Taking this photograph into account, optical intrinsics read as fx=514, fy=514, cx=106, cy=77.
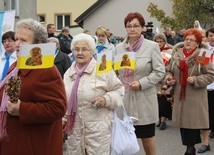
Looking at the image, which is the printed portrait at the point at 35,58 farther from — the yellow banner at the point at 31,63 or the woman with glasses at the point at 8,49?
the woman with glasses at the point at 8,49

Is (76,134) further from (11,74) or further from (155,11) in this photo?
(155,11)

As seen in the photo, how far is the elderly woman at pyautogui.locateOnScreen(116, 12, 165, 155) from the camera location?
585 centimetres

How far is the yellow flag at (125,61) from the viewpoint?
561cm

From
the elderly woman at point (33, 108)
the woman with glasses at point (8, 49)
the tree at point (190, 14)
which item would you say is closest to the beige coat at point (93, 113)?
the elderly woman at point (33, 108)

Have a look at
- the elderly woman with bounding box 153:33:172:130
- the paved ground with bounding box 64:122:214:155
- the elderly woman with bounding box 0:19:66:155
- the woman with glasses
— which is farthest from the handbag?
the elderly woman with bounding box 153:33:172:130

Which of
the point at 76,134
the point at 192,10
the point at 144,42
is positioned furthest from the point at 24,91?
the point at 192,10

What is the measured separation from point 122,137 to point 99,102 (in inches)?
23.0

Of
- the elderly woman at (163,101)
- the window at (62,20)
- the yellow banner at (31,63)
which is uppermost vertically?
the window at (62,20)

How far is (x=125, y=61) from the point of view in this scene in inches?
221

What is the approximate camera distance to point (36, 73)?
3.71 m

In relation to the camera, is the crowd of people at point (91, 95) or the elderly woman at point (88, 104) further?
the elderly woman at point (88, 104)

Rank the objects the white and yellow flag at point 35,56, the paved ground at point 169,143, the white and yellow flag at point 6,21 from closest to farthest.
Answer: the white and yellow flag at point 35,56
the paved ground at point 169,143
the white and yellow flag at point 6,21

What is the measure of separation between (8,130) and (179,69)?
3251 millimetres

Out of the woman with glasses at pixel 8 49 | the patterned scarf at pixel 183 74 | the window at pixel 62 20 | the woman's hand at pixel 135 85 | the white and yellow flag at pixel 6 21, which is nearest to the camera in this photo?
the woman's hand at pixel 135 85
